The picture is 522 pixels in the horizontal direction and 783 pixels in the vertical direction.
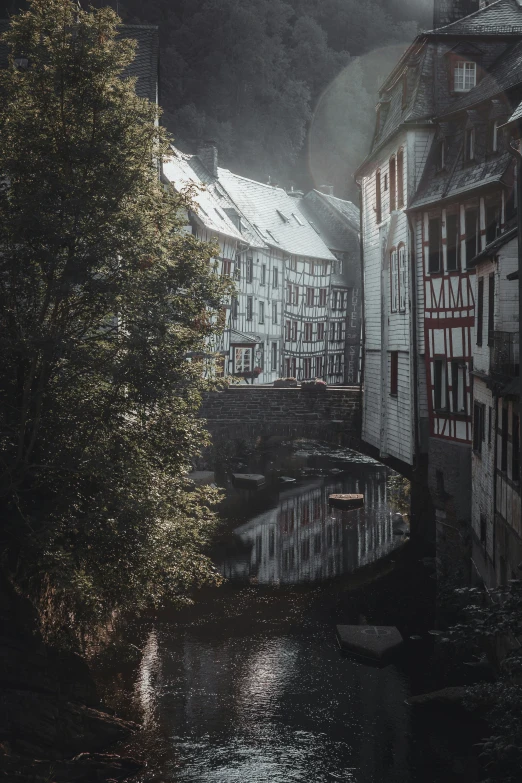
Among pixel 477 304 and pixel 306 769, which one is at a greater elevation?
pixel 477 304

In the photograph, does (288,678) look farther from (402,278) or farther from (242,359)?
(242,359)

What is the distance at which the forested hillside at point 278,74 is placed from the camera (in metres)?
62.1

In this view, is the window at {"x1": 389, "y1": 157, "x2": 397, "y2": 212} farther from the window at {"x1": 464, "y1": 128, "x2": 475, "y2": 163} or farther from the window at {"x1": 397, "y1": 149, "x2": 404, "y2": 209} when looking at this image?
the window at {"x1": 464, "y1": 128, "x2": 475, "y2": 163}

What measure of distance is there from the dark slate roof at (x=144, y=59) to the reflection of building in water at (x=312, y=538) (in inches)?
517

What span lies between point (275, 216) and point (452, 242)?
30593 millimetres

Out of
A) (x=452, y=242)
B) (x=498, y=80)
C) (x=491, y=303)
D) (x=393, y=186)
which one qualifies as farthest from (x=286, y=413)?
(x=498, y=80)

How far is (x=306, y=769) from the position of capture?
44.0 feet

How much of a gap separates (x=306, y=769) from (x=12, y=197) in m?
9.49

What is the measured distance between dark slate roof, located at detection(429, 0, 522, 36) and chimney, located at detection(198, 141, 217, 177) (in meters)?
23.2

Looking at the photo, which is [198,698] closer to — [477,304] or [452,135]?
[477,304]

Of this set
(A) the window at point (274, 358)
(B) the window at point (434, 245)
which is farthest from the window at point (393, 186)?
(A) the window at point (274, 358)

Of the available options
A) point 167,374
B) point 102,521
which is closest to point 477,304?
point 167,374

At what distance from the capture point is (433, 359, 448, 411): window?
22300 millimetres

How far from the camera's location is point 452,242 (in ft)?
72.6
